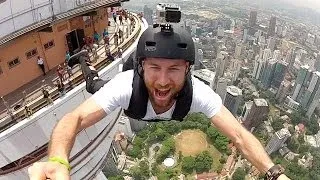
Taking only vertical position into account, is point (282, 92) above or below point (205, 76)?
below

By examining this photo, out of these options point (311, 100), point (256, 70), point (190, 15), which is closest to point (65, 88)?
point (311, 100)

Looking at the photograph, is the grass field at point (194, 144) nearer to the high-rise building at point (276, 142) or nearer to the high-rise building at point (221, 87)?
the high-rise building at point (276, 142)

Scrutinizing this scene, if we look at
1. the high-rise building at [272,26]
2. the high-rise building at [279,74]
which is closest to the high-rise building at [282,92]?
the high-rise building at [279,74]

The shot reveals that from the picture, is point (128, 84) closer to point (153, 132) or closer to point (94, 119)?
A: point (94, 119)

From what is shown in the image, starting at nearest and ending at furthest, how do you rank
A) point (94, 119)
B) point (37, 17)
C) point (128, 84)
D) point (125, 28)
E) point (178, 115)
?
point (94, 119) → point (128, 84) → point (178, 115) → point (37, 17) → point (125, 28)

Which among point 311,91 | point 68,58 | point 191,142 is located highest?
point 68,58

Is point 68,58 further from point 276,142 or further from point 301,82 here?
point 301,82

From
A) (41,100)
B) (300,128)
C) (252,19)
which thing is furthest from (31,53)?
(252,19)
